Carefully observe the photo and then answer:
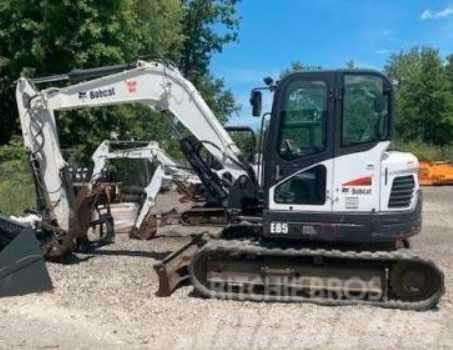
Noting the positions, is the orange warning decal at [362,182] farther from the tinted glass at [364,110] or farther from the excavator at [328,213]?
the tinted glass at [364,110]

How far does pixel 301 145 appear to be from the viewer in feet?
25.9

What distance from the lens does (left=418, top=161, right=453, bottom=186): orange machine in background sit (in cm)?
2888

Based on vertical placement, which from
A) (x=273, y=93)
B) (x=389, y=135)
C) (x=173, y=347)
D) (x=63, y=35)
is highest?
(x=63, y=35)

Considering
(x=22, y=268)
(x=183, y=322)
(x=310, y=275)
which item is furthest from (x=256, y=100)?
(x=22, y=268)

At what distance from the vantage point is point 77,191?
32.8 ft

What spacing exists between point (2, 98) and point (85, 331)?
15249 mm

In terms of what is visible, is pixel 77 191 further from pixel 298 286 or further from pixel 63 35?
pixel 63 35

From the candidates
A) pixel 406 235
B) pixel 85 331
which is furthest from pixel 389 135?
pixel 85 331

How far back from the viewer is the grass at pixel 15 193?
13.7m

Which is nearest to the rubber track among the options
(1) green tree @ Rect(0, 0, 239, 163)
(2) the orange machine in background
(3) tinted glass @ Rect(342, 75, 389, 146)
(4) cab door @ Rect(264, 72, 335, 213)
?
(4) cab door @ Rect(264, 72, 335, 213)

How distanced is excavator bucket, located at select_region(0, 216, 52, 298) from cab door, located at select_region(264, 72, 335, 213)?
282 cm

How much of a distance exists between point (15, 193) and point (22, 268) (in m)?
6.48

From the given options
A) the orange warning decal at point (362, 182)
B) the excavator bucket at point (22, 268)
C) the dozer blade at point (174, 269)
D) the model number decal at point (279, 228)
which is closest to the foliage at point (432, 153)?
the dozer blade at point (174, 269)

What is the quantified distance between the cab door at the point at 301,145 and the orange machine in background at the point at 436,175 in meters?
22.3
